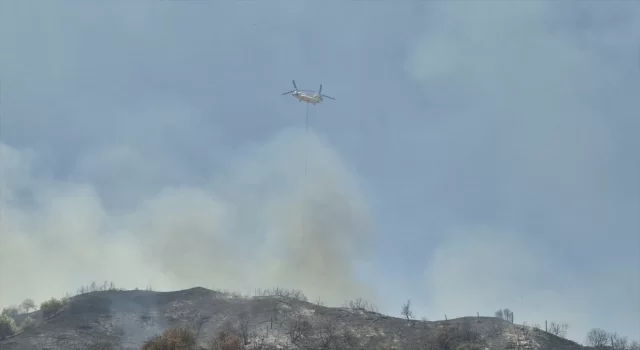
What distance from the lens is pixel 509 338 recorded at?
289ft

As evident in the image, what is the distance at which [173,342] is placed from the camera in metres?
71.2

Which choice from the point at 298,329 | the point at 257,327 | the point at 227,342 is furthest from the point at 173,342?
the point at 298,329

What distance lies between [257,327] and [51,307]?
35.8 m

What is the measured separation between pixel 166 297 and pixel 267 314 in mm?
23086

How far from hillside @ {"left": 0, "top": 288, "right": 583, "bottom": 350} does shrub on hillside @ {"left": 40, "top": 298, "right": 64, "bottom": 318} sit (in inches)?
45.0

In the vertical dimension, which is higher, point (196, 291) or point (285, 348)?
point (196, 291)

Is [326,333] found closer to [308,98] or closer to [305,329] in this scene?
[305,329]

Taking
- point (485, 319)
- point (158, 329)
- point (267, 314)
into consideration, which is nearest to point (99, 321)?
point (158, 329)

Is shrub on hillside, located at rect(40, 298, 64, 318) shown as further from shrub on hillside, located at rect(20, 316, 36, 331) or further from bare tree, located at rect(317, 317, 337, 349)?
bare tree, located at rect(317, 317, 337, 349)

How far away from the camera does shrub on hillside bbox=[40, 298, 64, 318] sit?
306 feet

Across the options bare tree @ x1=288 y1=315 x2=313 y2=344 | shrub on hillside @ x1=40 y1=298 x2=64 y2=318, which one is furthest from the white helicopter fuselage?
shrub on hillside @ x1=40 y1=298 x2=64 y2=318

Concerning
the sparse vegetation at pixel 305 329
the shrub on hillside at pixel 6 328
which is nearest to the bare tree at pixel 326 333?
the sparse vegetation at pixel 305 329

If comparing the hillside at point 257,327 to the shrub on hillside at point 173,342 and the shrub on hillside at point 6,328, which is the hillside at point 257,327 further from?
the shrub on hillside at point 173,342

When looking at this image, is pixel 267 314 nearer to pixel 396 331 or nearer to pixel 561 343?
pixel 396 331
